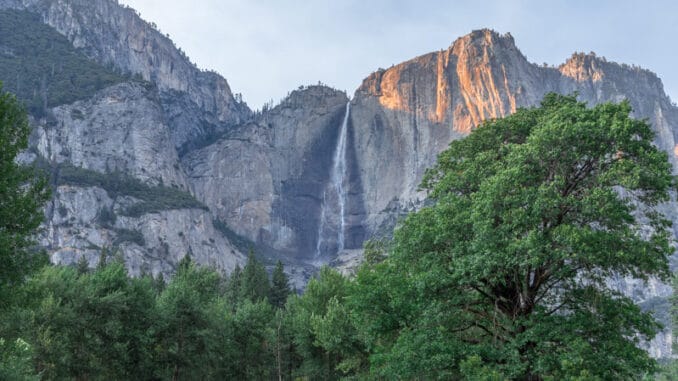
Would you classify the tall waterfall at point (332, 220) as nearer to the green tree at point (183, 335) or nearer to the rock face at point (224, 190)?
the rock face at point (224, 190)

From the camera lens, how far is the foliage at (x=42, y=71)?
168250 millimetres

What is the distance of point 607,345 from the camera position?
18.7 metres

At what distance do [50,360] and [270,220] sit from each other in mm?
161958

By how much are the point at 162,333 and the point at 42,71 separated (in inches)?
6717

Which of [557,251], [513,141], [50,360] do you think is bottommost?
[50,360]

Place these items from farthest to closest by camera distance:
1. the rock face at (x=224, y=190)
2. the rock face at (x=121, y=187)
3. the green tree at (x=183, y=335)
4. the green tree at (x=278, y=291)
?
the rock face at (x=224, y=190) < the rock face at (x=121, y=187) < the green tree at (x=278, y=291) < the green tree at (x=183, y=335)

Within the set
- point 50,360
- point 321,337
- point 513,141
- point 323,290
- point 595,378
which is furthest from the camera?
point 323,290

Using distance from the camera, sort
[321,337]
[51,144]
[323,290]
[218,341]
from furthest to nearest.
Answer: [51,144] < [323,290] < [218,341] < [321,337]

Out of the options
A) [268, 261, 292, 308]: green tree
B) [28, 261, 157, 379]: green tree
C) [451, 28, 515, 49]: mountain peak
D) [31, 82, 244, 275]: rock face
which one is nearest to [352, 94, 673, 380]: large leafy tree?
[28, 261, 157, 379]: green tree

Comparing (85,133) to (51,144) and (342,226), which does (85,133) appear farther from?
(342,226)

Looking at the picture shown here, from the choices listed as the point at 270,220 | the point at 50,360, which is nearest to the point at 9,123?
the point at 50,360

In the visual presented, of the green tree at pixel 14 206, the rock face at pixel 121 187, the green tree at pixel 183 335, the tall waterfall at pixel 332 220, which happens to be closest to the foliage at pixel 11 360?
the green tree at pixel 14 206

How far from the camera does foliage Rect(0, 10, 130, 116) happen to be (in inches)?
6624

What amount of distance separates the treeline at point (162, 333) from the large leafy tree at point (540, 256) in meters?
10.7
